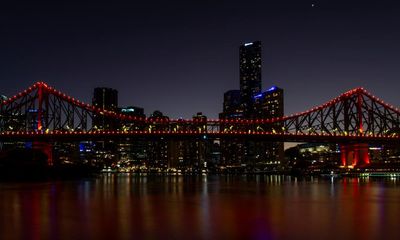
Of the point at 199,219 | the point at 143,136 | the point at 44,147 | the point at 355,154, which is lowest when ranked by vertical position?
the point at 199,219

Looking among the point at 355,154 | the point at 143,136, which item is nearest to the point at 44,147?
the point at 143,136

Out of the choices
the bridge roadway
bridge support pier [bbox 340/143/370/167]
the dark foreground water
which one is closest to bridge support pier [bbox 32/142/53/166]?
the bridge roadway

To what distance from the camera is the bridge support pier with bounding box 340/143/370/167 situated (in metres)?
93.5

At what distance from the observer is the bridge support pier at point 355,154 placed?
307 feet

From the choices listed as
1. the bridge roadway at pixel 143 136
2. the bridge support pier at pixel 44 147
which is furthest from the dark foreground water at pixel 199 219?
the bridge support pier at pixel 44 147

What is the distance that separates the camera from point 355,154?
9481 centimetres

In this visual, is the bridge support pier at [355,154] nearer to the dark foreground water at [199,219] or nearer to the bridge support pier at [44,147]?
the bridge support pier at [44,147]

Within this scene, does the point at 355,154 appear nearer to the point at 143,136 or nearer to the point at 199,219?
the point at 143,136

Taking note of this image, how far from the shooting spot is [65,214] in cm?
2905

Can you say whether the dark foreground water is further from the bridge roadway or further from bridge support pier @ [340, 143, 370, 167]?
bridge support pier @ [340, 143, 370, 167]

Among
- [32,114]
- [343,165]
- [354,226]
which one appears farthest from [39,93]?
[354,226]

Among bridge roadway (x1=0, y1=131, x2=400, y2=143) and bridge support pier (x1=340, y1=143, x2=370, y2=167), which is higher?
bridge roadway (x1=0, y1=131, x2=400, y2=143)

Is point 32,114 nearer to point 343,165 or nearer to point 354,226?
point 343,165

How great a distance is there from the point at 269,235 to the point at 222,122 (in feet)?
245
